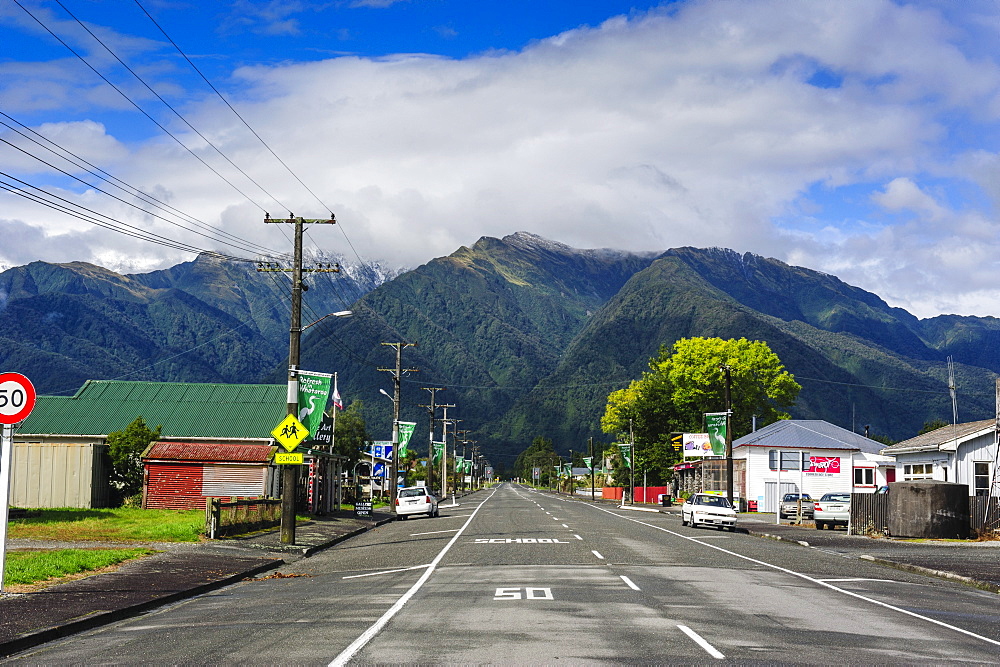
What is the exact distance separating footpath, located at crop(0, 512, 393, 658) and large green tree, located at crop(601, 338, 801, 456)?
212 feet

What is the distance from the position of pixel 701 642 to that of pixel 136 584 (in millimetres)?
11038

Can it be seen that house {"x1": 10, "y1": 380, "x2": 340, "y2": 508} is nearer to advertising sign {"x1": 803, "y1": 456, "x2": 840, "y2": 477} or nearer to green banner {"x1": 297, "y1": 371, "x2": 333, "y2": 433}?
green banner {"x1": 297, "y1": 371, "x2": 333, "y2": 433}

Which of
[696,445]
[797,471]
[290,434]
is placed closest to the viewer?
[290,434]

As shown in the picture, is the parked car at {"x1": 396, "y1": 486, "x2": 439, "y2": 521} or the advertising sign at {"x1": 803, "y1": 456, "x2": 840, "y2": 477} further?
the parked car at {"x1": 396, "y1": 486, "x2": 439, "y2": 521}

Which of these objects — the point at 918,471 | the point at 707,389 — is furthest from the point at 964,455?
the point at 707,389

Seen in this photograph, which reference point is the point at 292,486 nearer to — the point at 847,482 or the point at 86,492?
the point at 86,492

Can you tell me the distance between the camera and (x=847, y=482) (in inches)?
2771

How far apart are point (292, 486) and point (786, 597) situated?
1709cm

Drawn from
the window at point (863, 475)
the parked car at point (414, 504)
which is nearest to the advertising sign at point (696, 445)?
the window at point (863, 475)

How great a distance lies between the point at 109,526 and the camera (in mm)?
Result: 33062

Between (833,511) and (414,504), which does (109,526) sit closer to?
(414,504)

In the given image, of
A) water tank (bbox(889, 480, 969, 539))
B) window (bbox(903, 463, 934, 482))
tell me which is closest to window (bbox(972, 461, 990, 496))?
window (bbox(903, 463, 934, 482))

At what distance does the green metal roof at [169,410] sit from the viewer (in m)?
51.4

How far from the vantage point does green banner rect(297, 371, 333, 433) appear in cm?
3141
